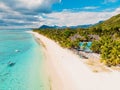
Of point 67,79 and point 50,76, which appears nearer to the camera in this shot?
point 67,79

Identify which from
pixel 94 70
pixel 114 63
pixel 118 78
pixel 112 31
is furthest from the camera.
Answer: pixel 112 31

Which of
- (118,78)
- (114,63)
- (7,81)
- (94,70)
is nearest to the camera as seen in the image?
(118,78)

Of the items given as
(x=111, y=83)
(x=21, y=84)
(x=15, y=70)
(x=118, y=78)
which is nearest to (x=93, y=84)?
(x=111, y=83)

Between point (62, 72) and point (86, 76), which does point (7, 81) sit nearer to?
point (62, 72)

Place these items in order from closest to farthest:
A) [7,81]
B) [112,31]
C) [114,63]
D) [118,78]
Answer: [118,78] → [7,81] → [114,63] → [112,31]

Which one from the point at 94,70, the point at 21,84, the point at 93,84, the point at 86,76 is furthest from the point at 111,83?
the point at 21,84

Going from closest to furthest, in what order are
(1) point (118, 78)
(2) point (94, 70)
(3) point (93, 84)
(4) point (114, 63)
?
(3) point (93, 84) → (1) point (118, 78) → (2) point (94, 70) → (4) point (114, 63)

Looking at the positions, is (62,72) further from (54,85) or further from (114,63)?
(114,63)

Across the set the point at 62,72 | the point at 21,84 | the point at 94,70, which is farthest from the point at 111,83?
the point at 21,84

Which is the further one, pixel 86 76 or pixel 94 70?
pixel 94 70
